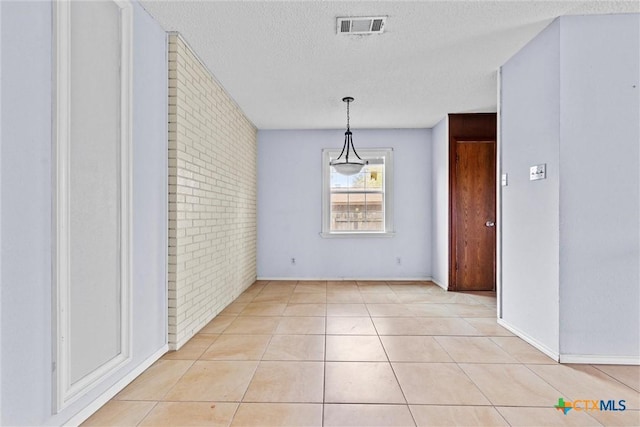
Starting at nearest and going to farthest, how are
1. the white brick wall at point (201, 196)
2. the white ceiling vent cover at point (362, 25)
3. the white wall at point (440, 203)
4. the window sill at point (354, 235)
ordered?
the white ceiling vent cover at point (362, 25), the white brick wall at point (201, 196), the white wall at point (440, 203), the window sill at point (354, 235)

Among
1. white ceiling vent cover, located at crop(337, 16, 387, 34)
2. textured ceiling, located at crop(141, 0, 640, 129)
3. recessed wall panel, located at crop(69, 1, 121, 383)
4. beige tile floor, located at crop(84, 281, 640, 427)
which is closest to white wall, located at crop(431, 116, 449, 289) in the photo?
textured ceiling, located at crop(141, 0, 640, 129)

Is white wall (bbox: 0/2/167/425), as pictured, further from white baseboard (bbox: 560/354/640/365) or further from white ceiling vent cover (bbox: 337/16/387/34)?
white baseboard (bbox: 560/354/640/365)

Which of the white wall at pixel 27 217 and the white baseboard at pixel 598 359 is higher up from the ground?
the white wall at pixel 27 217

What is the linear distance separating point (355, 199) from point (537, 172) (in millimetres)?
3251

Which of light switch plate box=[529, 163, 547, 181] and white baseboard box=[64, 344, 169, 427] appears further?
light switch plate box=[529, 163, 547, 181]

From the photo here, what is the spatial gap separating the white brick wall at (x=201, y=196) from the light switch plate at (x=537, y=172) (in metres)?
2.85

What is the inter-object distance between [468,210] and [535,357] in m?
2.60

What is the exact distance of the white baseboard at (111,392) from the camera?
67.5 inches

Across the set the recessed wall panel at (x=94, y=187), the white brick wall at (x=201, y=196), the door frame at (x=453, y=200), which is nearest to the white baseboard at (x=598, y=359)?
the door frame at (x=453, y=200)

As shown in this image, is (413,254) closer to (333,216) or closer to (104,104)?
(333,216)

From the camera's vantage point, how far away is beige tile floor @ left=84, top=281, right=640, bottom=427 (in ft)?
5.88

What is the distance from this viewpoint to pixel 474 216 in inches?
189

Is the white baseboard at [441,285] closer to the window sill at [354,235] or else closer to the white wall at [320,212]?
the white wall at [320,212]

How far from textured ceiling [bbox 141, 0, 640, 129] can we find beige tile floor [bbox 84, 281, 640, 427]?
2493 mm
